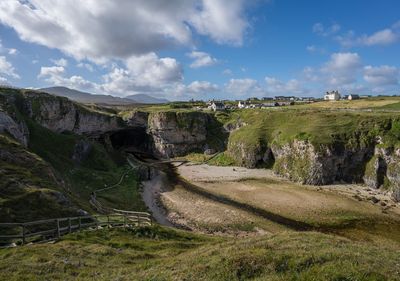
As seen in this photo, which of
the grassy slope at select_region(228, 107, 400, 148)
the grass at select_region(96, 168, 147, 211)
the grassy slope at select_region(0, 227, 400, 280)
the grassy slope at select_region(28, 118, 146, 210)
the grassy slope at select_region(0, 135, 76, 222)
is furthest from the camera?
the grassy slope at select_region(228, 107, 400, 148)

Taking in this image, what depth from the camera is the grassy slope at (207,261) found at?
49.1 ft

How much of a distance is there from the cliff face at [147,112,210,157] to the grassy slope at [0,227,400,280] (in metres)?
80.4

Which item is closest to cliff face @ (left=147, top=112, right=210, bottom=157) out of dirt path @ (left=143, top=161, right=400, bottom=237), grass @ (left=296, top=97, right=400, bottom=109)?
dirt path @ (left=143, top=161, right=400, bottom=237)

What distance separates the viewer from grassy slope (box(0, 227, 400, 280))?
15.0 metres

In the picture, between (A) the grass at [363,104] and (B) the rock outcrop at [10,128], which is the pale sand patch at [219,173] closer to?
(B) the rock outcrop at [10,128]

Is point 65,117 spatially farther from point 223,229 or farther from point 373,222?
point 373,222

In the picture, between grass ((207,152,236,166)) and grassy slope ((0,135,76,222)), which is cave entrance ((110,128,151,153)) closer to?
grass ((207,152,236,166))

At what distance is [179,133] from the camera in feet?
346

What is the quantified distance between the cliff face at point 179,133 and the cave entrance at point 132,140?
995 centimetres

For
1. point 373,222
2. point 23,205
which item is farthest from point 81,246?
point 373,222

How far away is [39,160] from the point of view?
140 feet

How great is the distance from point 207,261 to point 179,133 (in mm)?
88642

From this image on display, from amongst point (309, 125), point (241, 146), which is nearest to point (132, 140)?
point (241, 146)

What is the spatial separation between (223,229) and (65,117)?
57728 mm
